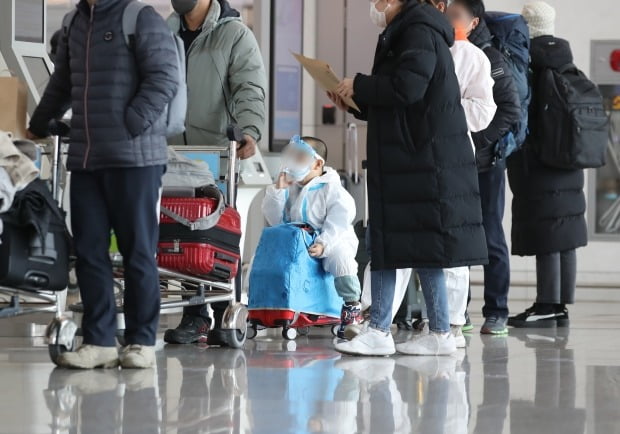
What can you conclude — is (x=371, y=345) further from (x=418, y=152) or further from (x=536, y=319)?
(x=536, y=319)

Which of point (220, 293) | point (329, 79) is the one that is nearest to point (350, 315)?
point (220, 293)

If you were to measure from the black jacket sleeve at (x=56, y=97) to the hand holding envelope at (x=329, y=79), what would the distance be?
2.95ft

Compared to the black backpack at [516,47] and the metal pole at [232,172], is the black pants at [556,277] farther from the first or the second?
the metal pole at [232,172]

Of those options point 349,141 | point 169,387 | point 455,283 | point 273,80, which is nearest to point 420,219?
point 455,283

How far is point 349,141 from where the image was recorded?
10016 millimetres

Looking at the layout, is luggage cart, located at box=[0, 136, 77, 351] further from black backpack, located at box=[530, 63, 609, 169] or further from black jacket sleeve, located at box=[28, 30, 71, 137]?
black backpack, located at box=[530, 63, 609, 169]

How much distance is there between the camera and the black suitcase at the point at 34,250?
502 centimetres

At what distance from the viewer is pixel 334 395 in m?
4.31

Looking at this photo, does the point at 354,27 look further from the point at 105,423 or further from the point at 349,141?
the point at 105,423

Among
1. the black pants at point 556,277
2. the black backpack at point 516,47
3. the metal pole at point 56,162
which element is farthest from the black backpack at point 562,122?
the metal pole at point 56,162

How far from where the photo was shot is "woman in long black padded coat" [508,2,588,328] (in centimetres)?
776

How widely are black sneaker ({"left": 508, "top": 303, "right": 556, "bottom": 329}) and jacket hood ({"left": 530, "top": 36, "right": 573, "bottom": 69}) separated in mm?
1378

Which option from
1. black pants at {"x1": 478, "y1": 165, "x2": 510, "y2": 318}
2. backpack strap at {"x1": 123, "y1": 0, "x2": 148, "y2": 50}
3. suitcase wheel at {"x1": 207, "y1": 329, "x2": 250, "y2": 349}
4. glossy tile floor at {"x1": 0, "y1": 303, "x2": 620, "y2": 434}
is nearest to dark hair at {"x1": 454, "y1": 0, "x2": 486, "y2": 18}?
black pants at {"x1": 478, "y1": 165, "x2": 510, "y2": 318}

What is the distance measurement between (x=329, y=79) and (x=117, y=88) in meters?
0.97
